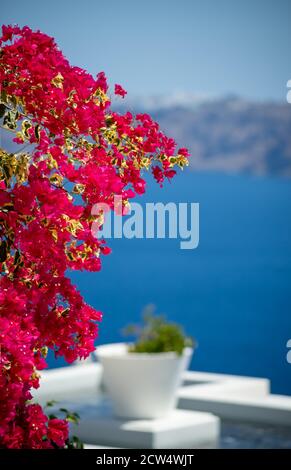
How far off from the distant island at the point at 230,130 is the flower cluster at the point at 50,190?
31363 mm

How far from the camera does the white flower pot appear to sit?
530 centimetres

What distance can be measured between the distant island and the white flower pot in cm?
2859

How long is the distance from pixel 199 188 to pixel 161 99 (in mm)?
5646

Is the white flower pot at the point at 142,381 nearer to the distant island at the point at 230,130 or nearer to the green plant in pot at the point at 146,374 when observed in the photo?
the green plant in pot at the point at 146,374

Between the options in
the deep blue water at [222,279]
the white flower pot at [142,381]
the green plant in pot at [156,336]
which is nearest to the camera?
the white flower pot at [142,381]

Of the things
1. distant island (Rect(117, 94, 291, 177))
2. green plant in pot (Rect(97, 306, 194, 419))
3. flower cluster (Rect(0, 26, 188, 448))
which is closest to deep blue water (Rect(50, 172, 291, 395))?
distant island (Rect(117, 94, 291, 177))

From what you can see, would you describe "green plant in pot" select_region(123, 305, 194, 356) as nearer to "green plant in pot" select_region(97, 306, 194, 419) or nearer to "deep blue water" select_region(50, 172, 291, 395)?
"green plant in pot" select_region(97, 306, 194, 419)

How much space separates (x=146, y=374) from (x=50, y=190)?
3.30 meters

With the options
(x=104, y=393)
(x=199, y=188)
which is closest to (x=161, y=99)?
(x=199, y=188)

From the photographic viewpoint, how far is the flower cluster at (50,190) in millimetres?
2160

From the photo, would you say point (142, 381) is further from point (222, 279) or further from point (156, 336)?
point (222, 279)

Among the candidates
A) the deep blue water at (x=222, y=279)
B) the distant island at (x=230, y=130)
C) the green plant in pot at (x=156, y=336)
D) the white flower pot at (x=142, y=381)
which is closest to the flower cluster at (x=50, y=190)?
the white flower pot at (x=142, y=381)

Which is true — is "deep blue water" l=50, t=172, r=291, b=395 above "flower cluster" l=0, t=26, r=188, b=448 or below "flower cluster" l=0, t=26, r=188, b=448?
above

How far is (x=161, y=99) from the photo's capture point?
3375 centimetres
